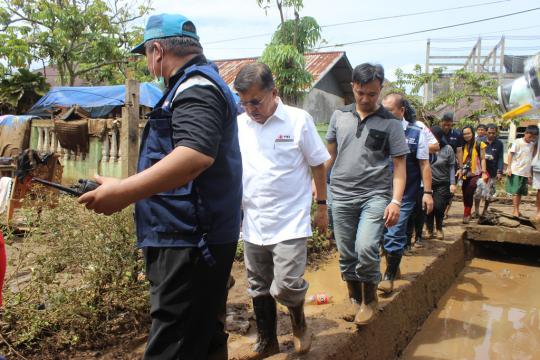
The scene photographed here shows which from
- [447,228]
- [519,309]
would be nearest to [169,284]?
[519,309]

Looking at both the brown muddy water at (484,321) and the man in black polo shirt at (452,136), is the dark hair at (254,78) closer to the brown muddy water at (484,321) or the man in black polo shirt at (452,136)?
the brown muddy water at (484,321)

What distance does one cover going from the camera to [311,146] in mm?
2980

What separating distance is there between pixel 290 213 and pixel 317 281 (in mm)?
2584

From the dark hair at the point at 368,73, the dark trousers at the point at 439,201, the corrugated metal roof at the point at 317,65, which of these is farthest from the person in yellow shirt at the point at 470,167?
the corrugated metal roof at the point at 317,65

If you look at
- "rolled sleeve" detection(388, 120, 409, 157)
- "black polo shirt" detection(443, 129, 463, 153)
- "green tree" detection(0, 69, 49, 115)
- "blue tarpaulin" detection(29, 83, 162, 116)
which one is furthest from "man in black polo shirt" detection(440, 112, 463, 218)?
"green tree" detection(0, 69, 49, 115)

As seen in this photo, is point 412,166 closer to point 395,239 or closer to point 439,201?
point 395,239

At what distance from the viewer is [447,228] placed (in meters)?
7.84

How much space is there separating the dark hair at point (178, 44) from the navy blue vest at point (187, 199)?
10cm

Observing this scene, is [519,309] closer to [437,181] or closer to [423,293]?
[423,293]

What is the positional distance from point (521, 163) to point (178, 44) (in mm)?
8150

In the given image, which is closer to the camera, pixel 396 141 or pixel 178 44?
pixel 178 44

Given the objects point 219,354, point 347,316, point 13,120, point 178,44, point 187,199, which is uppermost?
point 13,120

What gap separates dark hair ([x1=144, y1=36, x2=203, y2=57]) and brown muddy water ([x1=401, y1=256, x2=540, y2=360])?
3.59 m

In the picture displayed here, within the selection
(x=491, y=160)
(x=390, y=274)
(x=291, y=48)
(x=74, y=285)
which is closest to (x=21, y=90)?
(x=291, y=48)
